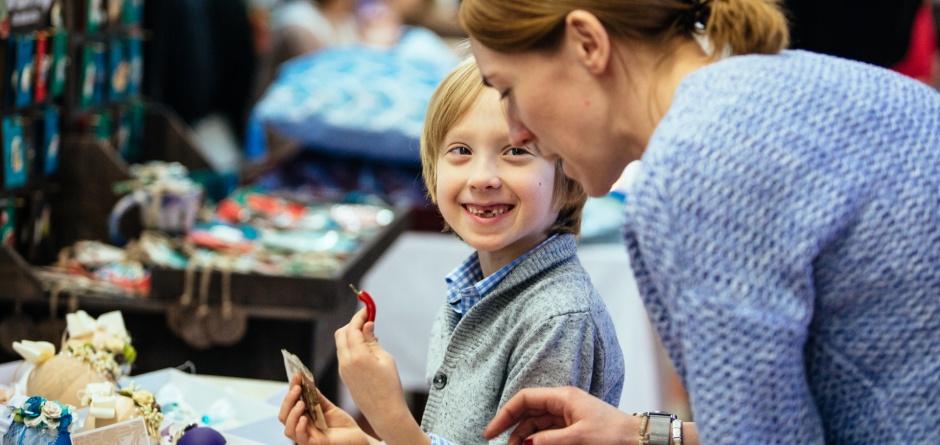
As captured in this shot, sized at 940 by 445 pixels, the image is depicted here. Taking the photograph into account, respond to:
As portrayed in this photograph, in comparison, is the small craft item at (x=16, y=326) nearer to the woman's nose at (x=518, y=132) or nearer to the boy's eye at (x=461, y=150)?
the boy's eye at (x=461, y=150)

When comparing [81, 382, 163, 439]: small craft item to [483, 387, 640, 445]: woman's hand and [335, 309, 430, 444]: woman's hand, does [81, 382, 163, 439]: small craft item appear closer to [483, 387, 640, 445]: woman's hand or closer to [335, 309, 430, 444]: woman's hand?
[335, 309, 430, 444]: woman's hand

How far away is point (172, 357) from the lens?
7.38ft

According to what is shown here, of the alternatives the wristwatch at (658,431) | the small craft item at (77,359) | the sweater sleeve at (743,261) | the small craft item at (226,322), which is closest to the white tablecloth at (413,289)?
the small craft item at (226,322)

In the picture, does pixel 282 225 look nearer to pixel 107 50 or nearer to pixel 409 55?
pixel 107 50

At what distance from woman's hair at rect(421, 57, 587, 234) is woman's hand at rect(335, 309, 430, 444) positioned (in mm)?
332

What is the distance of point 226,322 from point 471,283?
35.7 inches

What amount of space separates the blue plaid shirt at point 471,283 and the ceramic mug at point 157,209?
4.27 ft

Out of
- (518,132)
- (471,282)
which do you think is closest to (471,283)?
(471,282)

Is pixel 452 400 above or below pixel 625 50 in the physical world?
below

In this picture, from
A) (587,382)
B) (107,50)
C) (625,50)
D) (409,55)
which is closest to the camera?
(625,50)

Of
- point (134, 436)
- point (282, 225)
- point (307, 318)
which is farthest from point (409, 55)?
point (134, 436)

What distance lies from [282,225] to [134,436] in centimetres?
151

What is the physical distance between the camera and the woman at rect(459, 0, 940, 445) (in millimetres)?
847

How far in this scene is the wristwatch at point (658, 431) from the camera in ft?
3.97
